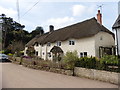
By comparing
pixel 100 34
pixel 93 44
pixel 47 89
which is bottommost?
pixel 47 89

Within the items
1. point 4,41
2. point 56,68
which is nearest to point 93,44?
point 56,68

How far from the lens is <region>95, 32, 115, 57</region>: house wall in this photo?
20.7 m

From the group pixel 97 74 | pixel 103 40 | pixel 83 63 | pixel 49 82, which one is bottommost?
pixel 49 82

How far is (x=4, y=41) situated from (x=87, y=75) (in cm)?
4694

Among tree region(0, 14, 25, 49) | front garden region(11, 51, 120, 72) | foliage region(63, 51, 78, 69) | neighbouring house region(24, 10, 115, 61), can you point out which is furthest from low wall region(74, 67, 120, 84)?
tree region(0, 14, 25, 49)

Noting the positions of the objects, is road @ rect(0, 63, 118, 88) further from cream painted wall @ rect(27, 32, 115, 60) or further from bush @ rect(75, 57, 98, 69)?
cream painted wall @ rect(27, 32, 115, 60)

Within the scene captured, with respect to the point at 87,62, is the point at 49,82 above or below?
below

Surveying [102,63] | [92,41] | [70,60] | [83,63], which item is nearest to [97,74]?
[102,63]

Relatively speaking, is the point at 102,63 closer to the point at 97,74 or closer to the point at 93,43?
the point at 97,74

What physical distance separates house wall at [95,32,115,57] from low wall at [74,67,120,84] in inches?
345

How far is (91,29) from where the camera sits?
71.2 feet

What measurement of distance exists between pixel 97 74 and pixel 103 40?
11875mm

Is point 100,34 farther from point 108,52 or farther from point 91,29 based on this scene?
point 108,52

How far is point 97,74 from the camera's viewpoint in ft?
35.5
